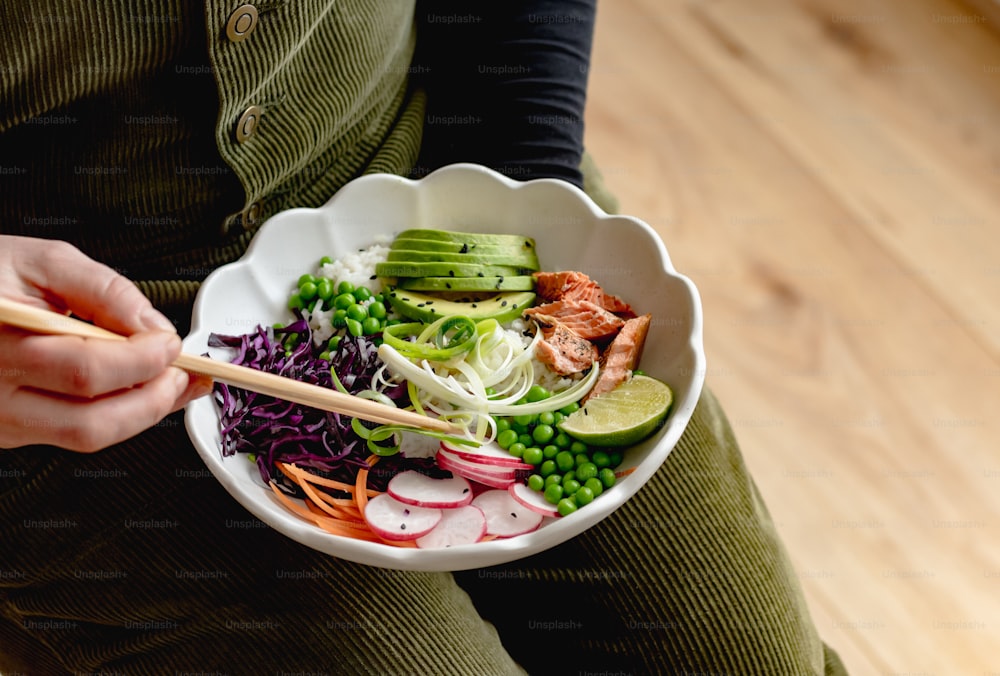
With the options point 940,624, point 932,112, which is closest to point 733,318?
point 940,624

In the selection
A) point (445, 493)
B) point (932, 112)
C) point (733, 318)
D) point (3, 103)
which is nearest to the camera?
point (3, 103)

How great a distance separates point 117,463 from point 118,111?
0.48 m

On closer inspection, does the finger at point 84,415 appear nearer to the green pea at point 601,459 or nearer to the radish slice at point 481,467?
the radish slice at point 481,467

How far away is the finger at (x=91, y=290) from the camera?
91 cm

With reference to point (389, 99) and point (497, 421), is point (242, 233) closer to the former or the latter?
point (389, 99)

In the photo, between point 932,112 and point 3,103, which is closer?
point 3,103

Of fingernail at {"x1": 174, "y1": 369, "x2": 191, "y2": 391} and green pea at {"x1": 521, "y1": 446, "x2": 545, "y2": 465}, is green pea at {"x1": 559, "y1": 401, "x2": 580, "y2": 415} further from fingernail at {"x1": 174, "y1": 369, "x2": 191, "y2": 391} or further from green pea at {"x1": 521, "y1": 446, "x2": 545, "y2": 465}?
fingernail at {"x1": 174, "y1": 369, "x2": 191, "y2": 391}

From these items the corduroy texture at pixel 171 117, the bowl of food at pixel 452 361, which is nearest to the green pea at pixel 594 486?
the bowl of food at pixel 452 361

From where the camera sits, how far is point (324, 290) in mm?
1311

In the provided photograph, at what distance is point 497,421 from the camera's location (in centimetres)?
122

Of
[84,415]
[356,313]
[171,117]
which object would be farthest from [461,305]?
[84,415]

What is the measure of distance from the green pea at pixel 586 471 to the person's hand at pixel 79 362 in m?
0.50

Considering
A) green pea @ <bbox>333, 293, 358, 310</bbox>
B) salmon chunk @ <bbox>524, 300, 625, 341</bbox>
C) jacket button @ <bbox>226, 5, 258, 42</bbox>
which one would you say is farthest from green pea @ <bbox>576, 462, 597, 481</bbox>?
jacket button @ <bbox>226, 5, 258, 42</bbox>

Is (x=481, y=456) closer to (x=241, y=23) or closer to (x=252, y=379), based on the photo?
(x=252, y=379)
